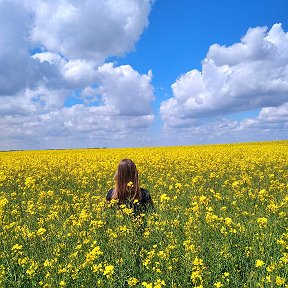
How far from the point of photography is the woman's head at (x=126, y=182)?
6.55 m

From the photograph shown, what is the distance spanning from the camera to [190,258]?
4.36 meters

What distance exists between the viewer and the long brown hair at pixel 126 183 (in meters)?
6.55

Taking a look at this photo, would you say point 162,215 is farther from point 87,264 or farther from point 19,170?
point 19,170

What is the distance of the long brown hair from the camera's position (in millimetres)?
6547

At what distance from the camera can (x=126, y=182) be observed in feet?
21.5

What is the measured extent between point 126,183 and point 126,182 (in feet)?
0.06

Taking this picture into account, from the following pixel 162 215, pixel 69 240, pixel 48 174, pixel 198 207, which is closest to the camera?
pixel 69 240

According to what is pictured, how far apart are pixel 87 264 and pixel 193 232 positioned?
2.07 m

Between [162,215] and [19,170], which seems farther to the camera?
[19,170]

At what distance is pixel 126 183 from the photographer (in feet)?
21.6

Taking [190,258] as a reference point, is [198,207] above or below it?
above

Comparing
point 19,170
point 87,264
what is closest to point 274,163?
point 19,170

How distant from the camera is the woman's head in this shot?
6547mm

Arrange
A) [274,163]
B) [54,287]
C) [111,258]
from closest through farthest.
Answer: [54,287] → [111,258] → [274,163]
